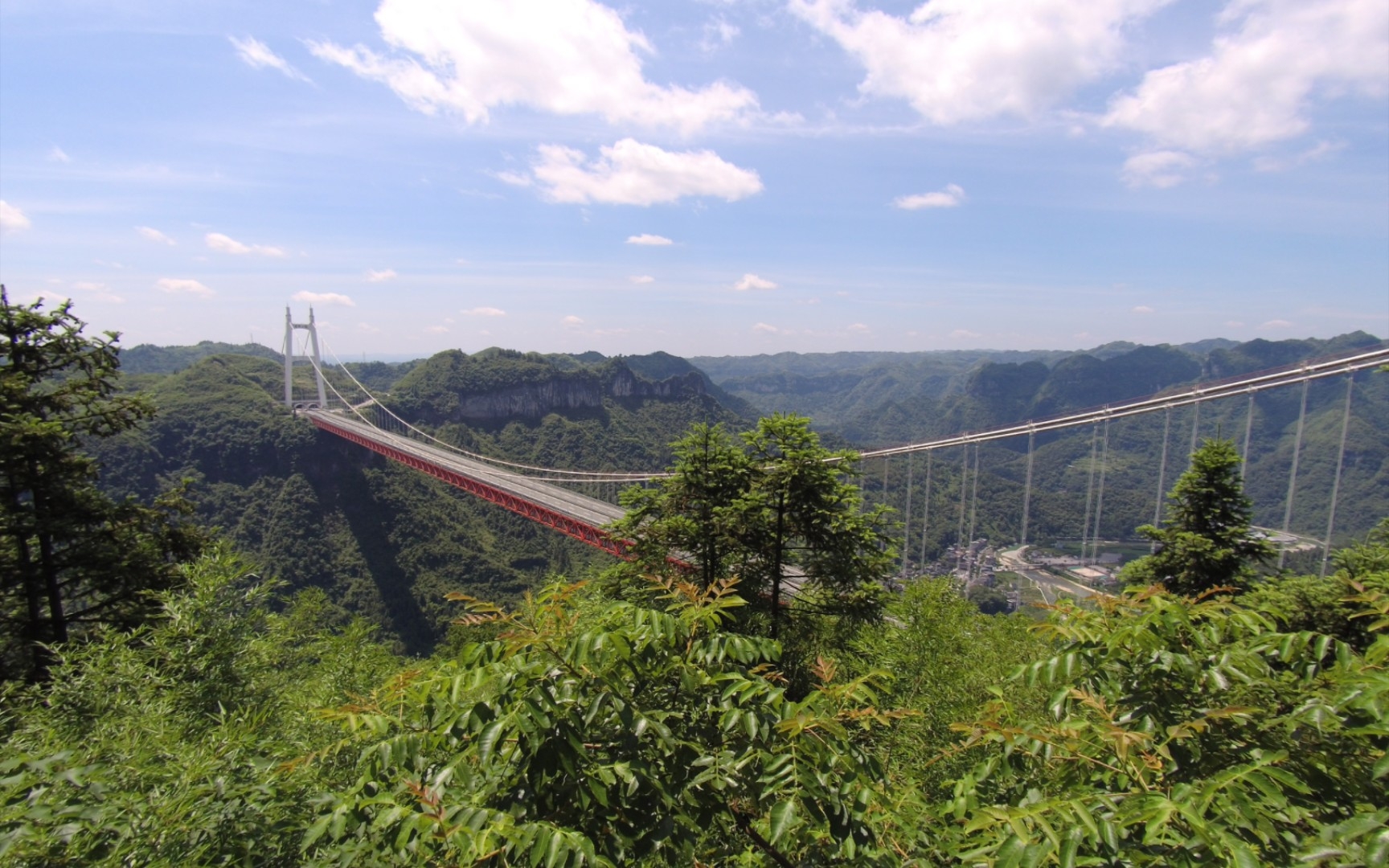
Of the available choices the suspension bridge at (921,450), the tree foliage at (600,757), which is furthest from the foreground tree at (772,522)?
the tree foliage at (600,757)

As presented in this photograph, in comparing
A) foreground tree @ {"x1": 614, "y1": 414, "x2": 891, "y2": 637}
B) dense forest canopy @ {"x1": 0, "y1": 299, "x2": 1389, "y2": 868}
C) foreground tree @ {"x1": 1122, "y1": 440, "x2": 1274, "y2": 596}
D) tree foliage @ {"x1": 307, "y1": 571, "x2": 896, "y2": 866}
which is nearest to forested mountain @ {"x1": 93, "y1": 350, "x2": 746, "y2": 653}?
foreground tree @ {"x1": 614, "y1": 414, "x2": 891, "y2": 637}

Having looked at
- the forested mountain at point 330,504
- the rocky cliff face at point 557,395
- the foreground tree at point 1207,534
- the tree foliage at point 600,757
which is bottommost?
the forested mountain at point 330,504

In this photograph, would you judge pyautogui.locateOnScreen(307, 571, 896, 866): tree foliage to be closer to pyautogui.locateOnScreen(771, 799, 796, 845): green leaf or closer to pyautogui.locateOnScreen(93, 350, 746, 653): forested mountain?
pyautogui.locateOnScreen(771, 799, 796, 845): green leaf

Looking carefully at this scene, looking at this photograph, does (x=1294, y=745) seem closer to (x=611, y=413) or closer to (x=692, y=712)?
(x=692, y=712)

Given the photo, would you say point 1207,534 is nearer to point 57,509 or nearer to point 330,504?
point 57,509

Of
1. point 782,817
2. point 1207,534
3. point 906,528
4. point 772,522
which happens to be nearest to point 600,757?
point 782,817

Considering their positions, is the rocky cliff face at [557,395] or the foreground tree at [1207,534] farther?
the rocky cliff face at [557,395]

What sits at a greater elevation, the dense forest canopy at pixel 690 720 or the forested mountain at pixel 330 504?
the dense forest canopy at pixel 690 720

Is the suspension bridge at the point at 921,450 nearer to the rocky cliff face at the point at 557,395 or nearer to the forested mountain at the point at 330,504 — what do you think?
the forested mountain at the point at 330,504
